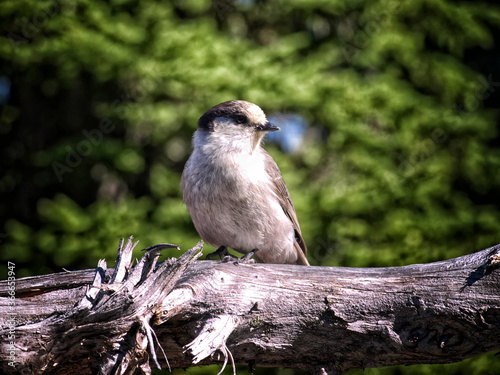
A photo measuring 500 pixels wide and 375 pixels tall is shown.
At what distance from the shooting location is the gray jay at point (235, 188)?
4637 millimetres

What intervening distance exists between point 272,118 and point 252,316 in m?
3.98

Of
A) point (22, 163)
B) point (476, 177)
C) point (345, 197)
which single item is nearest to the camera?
point (345, 197)

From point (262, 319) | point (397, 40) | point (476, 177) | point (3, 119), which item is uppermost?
point (397, 40)

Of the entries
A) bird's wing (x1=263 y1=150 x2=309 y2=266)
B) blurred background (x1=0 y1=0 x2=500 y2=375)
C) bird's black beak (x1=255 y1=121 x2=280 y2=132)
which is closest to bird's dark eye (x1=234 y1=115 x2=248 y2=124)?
bird's black beak (x1=255 y1=121 x2=280 y2=132)

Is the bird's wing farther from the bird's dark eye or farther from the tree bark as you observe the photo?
the tree bark

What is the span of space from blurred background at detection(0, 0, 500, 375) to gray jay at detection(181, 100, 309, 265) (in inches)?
55.0

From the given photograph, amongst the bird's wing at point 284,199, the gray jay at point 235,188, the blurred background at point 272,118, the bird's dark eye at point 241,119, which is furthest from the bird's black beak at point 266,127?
the blurred background at point 272,118

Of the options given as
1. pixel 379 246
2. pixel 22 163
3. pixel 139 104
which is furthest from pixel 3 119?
pixel 379 246

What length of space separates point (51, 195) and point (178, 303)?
4.91m

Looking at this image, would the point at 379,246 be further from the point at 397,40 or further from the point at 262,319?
the point at 262,319

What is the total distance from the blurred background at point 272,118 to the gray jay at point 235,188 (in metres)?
1.40

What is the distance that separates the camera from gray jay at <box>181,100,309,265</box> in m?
4.64

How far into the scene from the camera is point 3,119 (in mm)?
7930

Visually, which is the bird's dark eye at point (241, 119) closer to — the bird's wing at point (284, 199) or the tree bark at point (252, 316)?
the bird's wing at point (284, 199)
